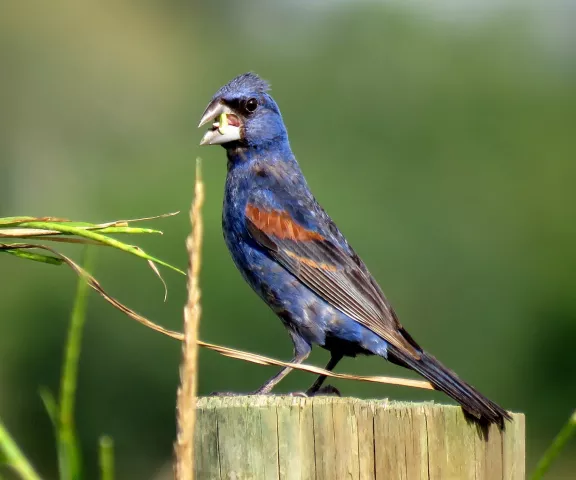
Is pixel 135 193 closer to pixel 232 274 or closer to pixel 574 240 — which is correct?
pixel 232 274

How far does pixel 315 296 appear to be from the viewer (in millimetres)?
4398

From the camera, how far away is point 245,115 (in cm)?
489

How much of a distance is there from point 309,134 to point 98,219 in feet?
14.4

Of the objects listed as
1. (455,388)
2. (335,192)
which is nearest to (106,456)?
(455,388)

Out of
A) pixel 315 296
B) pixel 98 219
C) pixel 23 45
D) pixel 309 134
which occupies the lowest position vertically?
pixel 315 296

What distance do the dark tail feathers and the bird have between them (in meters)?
0.01

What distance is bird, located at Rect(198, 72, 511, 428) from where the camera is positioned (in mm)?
4246

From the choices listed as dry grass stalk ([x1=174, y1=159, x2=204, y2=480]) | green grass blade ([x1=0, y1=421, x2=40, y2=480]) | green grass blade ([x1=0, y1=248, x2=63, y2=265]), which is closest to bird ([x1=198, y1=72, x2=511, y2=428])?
green grass blade ([x1=0, y1=248, x2=63, y2=265])

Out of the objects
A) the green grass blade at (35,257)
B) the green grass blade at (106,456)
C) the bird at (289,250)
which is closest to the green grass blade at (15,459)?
the green grass blade at (106,456)

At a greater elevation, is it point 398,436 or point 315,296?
point 315,296

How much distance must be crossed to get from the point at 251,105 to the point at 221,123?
0.17 meters

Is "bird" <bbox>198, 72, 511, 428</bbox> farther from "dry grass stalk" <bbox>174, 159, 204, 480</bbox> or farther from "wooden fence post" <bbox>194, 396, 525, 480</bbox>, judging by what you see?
"dry grass stalk" <bbox>174, 159, 204, 480</bbox>

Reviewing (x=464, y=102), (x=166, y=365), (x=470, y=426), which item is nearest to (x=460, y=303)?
(x=166, y=365)

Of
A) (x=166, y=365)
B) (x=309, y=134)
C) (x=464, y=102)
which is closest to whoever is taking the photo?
(x=166, y=365)
